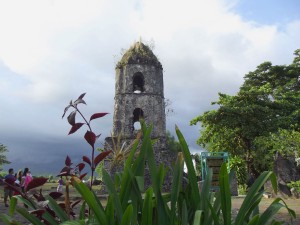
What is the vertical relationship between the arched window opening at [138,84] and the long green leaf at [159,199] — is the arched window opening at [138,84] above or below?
above

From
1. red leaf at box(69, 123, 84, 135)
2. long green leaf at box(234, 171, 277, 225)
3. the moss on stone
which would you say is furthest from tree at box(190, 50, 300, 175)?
red leaf at box(69, 123, 84, 135)

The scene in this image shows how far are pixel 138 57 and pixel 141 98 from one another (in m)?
2.32

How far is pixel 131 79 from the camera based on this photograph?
1712 cm

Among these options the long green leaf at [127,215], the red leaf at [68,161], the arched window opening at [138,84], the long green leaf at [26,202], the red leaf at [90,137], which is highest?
the arched window opening at [138,84]

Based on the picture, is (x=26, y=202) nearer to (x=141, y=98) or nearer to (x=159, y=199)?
(x=159, y=199)

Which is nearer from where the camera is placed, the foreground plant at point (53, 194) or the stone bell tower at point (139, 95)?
the foreground plant at point (53, 194)

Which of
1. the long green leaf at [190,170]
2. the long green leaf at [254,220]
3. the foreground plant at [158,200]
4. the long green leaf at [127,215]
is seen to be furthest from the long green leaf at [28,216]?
the long green leaf at [254,220]

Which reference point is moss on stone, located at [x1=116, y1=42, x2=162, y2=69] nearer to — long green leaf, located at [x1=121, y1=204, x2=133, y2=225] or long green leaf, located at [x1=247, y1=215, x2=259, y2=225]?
long green leaf, located at [x1=247, y1=215, x2=259, y2=225]

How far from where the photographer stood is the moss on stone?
1742cm

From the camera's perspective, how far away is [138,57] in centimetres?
1755

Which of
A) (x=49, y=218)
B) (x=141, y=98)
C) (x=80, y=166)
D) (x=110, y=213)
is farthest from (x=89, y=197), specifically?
(x=141, y=98)

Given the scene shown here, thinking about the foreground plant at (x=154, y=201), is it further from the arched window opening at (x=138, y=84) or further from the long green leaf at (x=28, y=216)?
the arched window opening at (x=138, y=84)

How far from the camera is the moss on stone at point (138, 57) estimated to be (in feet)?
57.2

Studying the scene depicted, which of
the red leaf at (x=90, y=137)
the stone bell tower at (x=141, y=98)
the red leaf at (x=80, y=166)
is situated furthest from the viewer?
the stone bell tower at (x=141, y=98)
